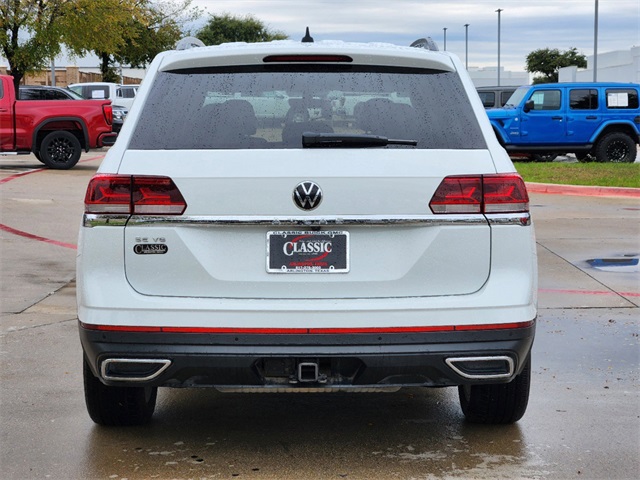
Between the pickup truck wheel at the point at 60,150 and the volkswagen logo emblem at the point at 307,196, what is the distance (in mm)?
18754

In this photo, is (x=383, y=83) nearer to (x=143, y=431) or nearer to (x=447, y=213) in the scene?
(x=447, y=213)

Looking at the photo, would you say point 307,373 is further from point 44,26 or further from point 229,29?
point 229,29

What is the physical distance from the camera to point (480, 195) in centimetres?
433

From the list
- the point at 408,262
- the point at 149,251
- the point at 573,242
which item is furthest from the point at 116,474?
the point at 573,242

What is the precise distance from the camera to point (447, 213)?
4.29 m

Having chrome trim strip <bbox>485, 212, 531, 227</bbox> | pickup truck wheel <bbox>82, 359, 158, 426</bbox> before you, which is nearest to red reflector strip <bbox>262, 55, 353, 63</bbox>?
chrome trim strip <bbox>485, 212, 531, 227</bbox>

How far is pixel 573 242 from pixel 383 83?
8.09m

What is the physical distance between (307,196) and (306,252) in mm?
222

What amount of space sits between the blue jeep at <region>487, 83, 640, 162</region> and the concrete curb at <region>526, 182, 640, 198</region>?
5.37 m

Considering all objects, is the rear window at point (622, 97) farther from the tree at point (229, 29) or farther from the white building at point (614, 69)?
the tree at point (229, 29)

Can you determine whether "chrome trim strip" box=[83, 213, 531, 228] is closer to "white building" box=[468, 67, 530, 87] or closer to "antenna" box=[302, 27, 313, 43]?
"antenna" box=[302, 27, 313, 43]

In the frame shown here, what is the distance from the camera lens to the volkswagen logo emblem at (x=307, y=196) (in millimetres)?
4223

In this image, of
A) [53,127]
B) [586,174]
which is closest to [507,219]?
[586,174]

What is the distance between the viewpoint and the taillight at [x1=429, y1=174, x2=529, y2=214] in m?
4.29
